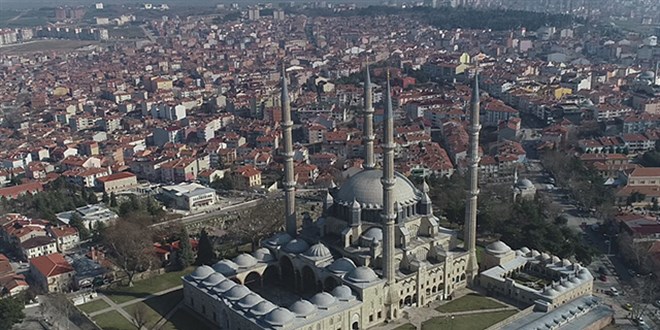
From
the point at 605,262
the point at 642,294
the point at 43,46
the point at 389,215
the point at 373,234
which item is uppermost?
the point at 43,46

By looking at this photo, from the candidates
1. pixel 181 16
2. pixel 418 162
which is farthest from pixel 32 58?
pixel 418 162

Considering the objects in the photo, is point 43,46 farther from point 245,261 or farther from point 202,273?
point 202,273

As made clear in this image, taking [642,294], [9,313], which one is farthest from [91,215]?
[642,294]

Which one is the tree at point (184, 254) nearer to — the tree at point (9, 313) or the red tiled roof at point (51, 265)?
the red tiled roof at point (51, 265)

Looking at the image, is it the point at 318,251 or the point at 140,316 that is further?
the point at 318,251

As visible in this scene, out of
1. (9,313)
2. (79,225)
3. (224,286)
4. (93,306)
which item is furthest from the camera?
(79,225)

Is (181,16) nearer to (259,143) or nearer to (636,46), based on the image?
(636,46)

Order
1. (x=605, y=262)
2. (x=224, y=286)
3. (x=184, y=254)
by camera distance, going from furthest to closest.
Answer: (x=605, y=262), (x=184, y=254), (x=224, y=286)

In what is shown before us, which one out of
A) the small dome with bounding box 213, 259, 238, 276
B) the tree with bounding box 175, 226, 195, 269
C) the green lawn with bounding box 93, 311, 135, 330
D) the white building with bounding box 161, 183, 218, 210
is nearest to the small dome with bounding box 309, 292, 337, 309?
the small dome with bounding box 213, 259, 238, 276
